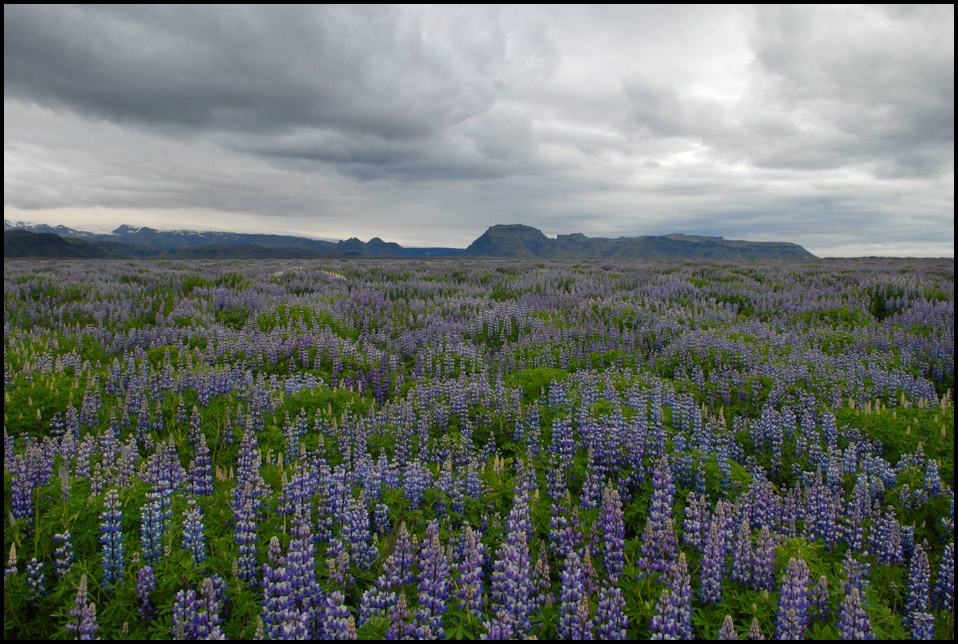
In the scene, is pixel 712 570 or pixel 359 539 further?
pixel 359 539

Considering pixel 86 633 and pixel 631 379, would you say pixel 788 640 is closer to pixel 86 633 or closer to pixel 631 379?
pixel 86 633

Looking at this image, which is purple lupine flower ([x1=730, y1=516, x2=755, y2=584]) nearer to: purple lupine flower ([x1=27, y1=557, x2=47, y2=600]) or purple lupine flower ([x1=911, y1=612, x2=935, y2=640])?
purple lupine flower ([x1=911, y1=612, x2=935, y2=640])

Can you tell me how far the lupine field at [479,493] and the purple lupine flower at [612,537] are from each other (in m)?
0.03

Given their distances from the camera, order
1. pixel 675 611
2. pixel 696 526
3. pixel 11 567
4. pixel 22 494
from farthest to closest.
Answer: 1. pixel 22 494
2. pixel 696 526
3. pixel 11 567
4. pixel 675 611

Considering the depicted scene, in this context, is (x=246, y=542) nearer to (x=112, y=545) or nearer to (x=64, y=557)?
(x=112, y=545)

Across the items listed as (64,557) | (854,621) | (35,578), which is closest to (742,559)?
(854,621)

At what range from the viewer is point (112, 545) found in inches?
134

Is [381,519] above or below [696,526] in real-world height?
below

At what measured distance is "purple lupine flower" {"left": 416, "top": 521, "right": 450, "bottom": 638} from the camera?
291cm

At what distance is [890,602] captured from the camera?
362 centimetres

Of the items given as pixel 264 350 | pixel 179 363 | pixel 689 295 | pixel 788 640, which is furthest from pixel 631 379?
pixel 689 295

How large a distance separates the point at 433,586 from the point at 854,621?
2.50 meters

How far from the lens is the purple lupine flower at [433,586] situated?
9.56ft

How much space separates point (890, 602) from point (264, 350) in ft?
30.0
